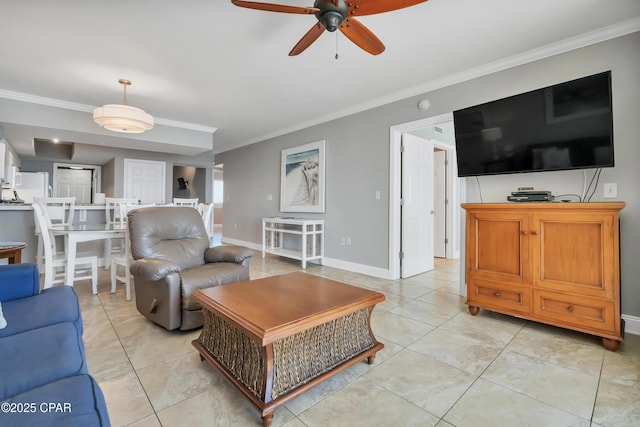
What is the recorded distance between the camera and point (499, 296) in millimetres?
2459

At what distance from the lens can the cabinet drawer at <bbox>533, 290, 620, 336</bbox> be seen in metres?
1.98

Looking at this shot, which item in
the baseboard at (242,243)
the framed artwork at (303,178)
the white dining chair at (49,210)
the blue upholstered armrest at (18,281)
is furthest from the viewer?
the baseboard at (242,243)

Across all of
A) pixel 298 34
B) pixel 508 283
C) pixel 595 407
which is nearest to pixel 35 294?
pixel 298 34

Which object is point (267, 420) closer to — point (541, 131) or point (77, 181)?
point (541, 131)

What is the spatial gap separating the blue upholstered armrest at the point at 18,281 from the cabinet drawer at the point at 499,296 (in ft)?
10.3

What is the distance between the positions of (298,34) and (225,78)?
1.25m

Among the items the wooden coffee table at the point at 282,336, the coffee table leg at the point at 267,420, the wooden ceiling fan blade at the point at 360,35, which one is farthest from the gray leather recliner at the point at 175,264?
the wooden ceiling fan blade at the point at 360,35

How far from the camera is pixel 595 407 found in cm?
143

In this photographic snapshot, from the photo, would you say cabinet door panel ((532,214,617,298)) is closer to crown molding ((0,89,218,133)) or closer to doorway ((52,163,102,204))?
crown molding ((0,89,218,133))

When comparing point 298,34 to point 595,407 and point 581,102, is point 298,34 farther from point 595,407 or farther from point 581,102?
point 595,407

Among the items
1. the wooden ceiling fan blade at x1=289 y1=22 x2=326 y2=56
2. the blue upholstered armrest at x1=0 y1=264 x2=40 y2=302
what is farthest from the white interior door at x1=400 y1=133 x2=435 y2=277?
the blue upholstered armrest at x1=0 y1=264 x2=40 y2=302

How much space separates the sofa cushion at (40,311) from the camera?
1263 mm

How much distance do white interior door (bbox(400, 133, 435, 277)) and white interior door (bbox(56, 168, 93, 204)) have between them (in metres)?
8.88

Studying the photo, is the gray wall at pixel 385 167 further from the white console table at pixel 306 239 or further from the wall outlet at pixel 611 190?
the white console table at pixel 306 239
